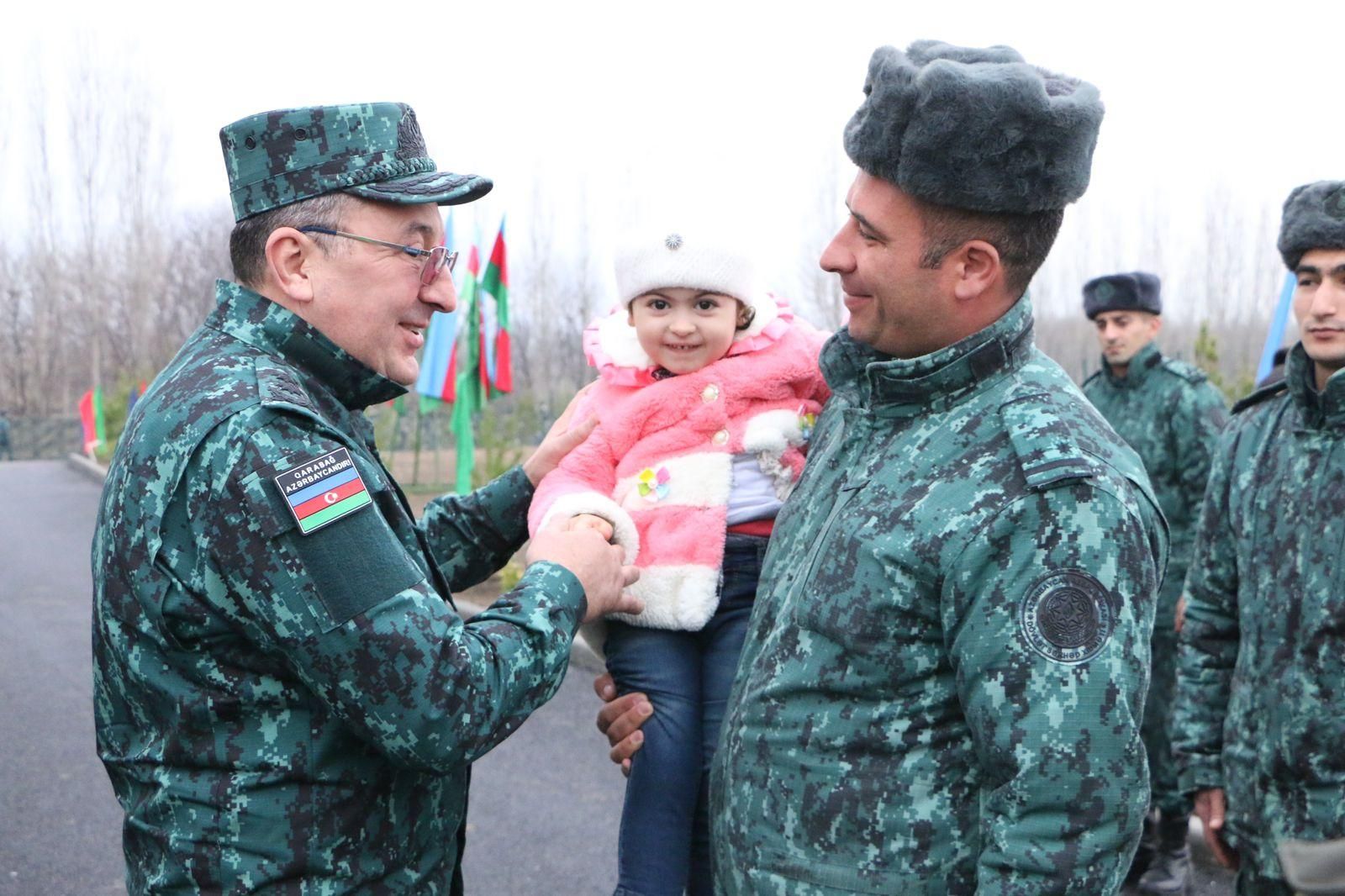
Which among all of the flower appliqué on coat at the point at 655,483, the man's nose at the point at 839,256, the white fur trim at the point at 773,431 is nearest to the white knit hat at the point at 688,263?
the white fur trim at the point at 773,431

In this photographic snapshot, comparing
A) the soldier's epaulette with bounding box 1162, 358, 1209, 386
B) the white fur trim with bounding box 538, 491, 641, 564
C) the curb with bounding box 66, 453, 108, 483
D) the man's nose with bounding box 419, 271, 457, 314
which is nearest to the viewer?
the man's nose with bounding box 419, 271, 457, 314

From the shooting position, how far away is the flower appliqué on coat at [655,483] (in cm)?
278

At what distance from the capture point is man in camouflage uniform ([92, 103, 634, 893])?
1874mm

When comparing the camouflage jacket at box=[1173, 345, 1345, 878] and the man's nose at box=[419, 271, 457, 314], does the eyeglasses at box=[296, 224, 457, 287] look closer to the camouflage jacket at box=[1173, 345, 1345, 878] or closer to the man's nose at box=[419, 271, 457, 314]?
the man's nose at box=[419, 271, 457, 314]

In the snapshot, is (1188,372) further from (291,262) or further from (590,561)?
(291,262)

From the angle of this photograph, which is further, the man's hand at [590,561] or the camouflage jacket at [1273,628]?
the camouflage jacket at [1273,628]

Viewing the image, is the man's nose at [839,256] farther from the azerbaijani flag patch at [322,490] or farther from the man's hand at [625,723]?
the man's hand at [625,723]

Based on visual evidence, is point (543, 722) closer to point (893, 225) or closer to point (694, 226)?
point (694, 226)

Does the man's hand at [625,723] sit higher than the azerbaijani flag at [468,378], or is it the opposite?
the man's hand at [625,723]

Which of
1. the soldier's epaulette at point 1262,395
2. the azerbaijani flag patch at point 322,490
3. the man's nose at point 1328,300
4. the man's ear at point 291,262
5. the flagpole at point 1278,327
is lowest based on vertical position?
the flagpole at point 1278,327

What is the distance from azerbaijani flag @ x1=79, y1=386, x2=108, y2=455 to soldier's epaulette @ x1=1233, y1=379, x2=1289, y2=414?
27635 mm

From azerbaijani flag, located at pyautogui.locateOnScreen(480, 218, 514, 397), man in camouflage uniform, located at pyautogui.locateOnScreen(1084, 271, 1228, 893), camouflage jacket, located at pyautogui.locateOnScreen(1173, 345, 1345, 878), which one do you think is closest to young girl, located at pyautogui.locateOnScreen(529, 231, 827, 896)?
camouflage jacket, located at pyautogui.locateOnScreen(1173, 345, 1345, 878)

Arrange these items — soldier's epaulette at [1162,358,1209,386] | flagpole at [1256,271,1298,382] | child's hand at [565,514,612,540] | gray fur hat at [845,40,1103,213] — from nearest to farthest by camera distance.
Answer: gray fur hat at [845,40,1103,213] < child's hand at [565,514,612,540] < soldier's epaulette at [1162,358,1209,386] < flagpole at [1256,271,1298,382]

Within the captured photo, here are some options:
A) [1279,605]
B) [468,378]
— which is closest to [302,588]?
[1279,605]
